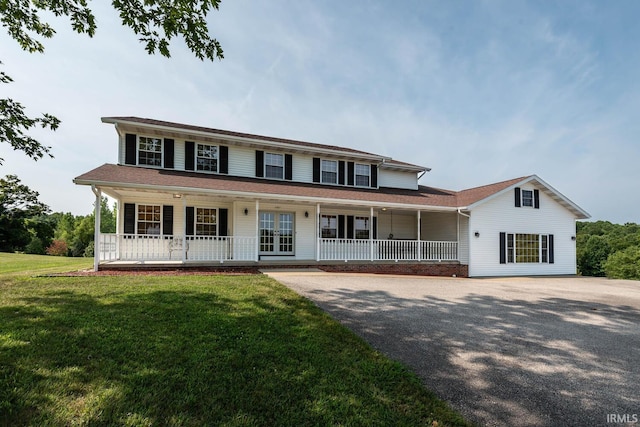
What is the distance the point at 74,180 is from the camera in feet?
30.1

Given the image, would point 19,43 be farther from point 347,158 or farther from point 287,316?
point 347,158

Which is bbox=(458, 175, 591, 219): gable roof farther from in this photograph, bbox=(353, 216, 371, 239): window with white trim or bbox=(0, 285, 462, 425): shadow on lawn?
bbox=(0, 285, 462, 425): shadow on lawn

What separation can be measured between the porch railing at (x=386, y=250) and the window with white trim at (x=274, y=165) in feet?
13.4

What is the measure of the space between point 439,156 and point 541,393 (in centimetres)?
2213

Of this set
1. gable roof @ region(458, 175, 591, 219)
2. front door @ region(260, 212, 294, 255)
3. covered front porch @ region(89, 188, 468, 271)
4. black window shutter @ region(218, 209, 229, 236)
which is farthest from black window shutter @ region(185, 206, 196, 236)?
gable roof @ region(458, 175, 591, 219)

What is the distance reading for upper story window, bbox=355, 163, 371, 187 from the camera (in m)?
16.1

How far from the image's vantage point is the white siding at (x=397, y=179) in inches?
686

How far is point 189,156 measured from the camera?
13008mm

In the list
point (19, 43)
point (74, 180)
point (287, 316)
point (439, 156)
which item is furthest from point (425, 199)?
point (19, 43)

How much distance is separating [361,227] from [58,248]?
28859 millimetres

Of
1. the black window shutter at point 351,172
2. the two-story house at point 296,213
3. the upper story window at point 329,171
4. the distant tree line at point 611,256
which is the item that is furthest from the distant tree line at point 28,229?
the distant tree line at point 611,256

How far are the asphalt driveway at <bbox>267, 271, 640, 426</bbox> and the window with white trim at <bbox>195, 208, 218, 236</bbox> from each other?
5829 mm

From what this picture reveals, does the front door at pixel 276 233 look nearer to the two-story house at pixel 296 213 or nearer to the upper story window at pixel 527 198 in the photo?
the two-story house at pixel 296 213

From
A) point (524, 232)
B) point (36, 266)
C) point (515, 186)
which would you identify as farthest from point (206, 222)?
point (524, 232)
